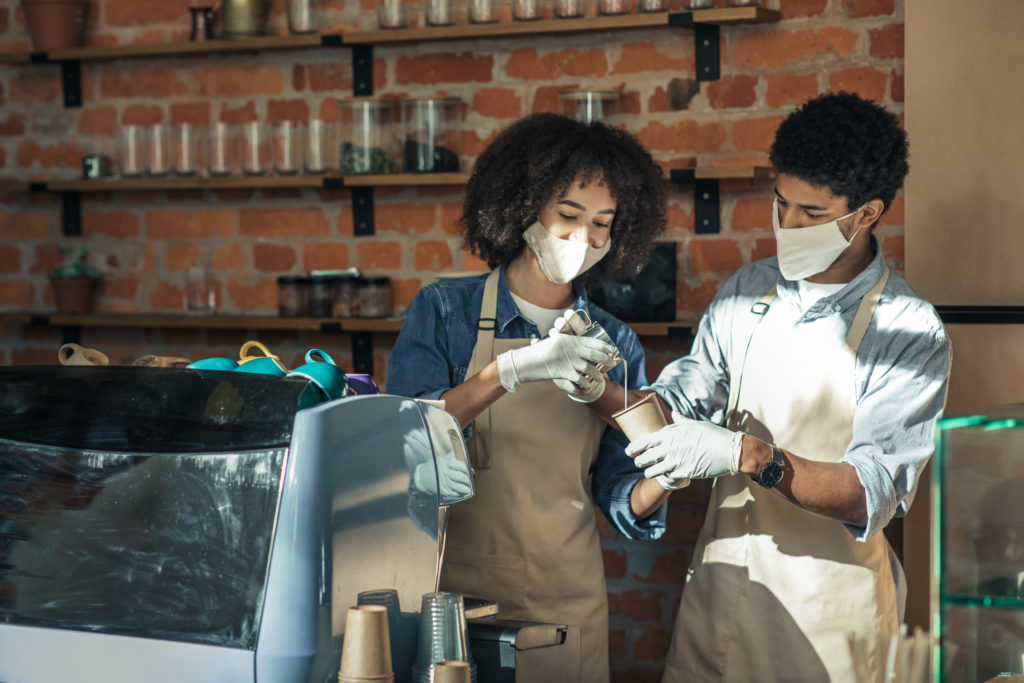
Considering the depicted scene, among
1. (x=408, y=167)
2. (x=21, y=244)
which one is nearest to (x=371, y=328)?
(x=408, y=167)

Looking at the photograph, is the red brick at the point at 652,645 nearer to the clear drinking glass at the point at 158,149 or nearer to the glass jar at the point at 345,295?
the glass jar at the point at 345,295

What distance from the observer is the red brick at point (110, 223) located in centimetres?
318

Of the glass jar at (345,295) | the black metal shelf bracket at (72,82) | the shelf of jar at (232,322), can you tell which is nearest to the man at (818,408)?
the shelf of jar at (232,322)

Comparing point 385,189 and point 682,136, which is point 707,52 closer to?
point 682,136

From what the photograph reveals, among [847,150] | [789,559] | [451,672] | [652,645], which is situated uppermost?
[847,150]

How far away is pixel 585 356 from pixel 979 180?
3.53 ft

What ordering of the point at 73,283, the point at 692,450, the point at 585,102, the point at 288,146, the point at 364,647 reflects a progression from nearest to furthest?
the point at 364,647, the point at 692,450, the point at 585,102, the point at 288,146, the point at 73,283

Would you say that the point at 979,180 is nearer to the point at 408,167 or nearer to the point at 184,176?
the point at 408,167

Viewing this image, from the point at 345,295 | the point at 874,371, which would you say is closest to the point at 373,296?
the point at 345,295

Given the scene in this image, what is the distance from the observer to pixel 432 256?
2.88m

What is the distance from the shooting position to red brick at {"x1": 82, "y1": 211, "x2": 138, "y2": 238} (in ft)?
10.4

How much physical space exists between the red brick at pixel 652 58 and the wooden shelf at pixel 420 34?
0.06 metres

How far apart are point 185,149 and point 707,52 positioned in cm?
140

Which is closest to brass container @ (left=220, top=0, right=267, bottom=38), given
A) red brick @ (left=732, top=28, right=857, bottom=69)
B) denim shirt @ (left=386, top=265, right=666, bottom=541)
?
red brick @ (left=732, top=28, right=857, bottom=69)
